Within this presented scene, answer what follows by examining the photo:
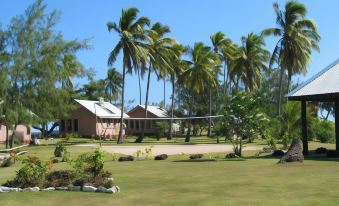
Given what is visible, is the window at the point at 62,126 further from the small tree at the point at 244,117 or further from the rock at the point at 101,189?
the rock at the point at 101,189

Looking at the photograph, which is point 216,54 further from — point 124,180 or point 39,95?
point 124,180

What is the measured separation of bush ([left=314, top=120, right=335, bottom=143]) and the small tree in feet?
60.3

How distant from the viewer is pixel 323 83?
23688 mm

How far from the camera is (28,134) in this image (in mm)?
48219

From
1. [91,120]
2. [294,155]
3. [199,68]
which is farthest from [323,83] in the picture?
[91,120]

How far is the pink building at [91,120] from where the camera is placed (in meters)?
57.7

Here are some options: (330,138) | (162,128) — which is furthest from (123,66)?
(330,138)

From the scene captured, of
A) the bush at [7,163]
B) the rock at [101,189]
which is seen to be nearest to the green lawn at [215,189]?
the rock at [101,189]

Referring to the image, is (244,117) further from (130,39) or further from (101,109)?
(101,109)

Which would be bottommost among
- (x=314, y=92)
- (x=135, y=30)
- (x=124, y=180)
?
(x=124, y=180)

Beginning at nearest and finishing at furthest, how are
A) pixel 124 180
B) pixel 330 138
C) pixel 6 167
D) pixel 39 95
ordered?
pixel 124 180
pixel 6 167
pixel 39 95
pixel 330 138

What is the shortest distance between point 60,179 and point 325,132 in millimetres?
32762

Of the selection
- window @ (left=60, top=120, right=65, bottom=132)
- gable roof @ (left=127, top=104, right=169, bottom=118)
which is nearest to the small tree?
window @ (left=60, top=120, right=65, bottom=132)

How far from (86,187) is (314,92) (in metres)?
14.1
